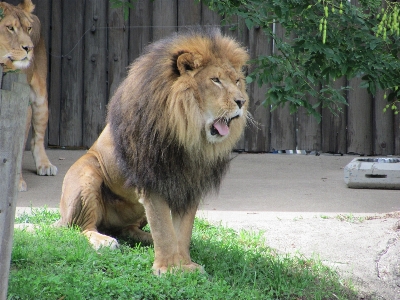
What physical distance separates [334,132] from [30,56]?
172 inches

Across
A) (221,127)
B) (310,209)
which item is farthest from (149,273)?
(310,209)

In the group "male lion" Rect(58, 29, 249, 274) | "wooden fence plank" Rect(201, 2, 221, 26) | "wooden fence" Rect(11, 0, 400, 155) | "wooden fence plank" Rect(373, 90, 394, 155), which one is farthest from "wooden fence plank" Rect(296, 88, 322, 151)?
"male lion" Rect(58, 29, 249, 274)

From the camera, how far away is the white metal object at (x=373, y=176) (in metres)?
7.03

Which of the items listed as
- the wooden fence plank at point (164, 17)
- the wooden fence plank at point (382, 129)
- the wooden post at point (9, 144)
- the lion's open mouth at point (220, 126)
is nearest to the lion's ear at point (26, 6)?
the wooden fence plank at point (164, 17)

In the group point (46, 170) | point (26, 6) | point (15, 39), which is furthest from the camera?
point (46, 170)

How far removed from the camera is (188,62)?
4.05 m

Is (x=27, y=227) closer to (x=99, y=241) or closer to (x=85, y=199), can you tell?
(x=85, y=199)

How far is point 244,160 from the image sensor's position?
8.78 m

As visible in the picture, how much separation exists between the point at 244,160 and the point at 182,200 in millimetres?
4636

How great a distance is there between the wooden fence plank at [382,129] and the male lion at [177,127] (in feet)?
16.6

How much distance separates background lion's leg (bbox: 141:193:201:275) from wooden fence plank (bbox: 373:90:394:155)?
17.7ft

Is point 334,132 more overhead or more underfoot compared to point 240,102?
more underfoot

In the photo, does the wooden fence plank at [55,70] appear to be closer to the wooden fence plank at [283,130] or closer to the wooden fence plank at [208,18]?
the wooden fence plank at [208,18]

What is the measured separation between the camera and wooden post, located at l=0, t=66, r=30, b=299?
2871 millimetres
